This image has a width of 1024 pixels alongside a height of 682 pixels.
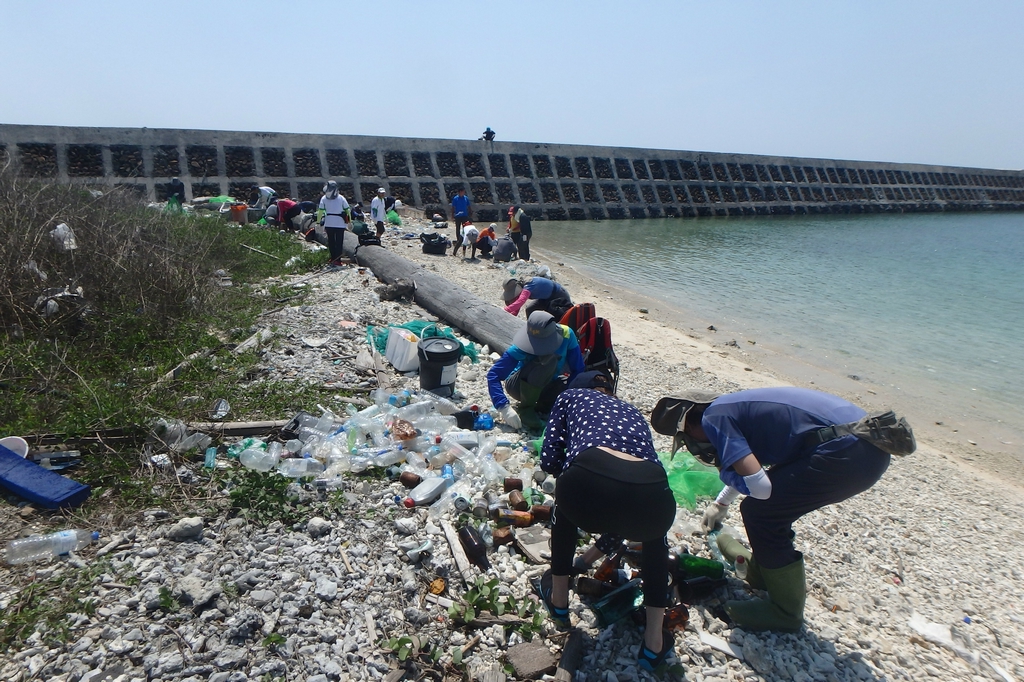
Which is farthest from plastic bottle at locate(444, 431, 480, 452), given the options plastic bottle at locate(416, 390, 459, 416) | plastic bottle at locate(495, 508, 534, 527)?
plastic bottle at locate(495, 508, 534, 527)

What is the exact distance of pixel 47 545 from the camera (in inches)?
130

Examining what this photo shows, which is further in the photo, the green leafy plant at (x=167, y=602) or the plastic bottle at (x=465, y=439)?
the plastic bottle at (x=465, y=439)

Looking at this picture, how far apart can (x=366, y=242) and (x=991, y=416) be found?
11556 mm

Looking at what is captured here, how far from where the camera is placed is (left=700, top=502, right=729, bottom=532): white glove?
4.17 meters

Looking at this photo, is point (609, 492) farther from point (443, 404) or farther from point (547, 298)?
point (547, 298)

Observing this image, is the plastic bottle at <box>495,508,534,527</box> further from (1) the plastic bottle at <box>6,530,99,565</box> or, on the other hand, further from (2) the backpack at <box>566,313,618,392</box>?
(1) the plastic bottle at <box>6,530,99,565</box>

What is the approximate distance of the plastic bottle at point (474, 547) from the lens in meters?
3.62

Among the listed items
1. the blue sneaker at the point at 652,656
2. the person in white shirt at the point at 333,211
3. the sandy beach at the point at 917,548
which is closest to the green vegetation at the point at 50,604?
the blue sneaker at the point at 652,656

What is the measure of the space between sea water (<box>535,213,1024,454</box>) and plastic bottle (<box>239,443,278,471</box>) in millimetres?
9220

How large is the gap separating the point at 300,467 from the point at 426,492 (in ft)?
3.13

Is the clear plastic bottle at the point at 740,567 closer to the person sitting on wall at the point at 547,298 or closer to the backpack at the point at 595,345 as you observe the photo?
the backpack at the point at 595,345

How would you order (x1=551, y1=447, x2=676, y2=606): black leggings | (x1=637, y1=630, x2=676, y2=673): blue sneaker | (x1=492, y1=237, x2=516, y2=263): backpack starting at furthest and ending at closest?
(x1=492, y1=237, x2=516, y2=263): backpack < (x1=637, y1=630, x2=676, y2=673): blue sneaker < (x1=551, y1=447, x2=676, y2=606): black leggings

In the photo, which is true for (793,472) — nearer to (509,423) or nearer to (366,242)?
(509,423)

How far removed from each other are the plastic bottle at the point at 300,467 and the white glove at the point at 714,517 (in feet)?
9.06
